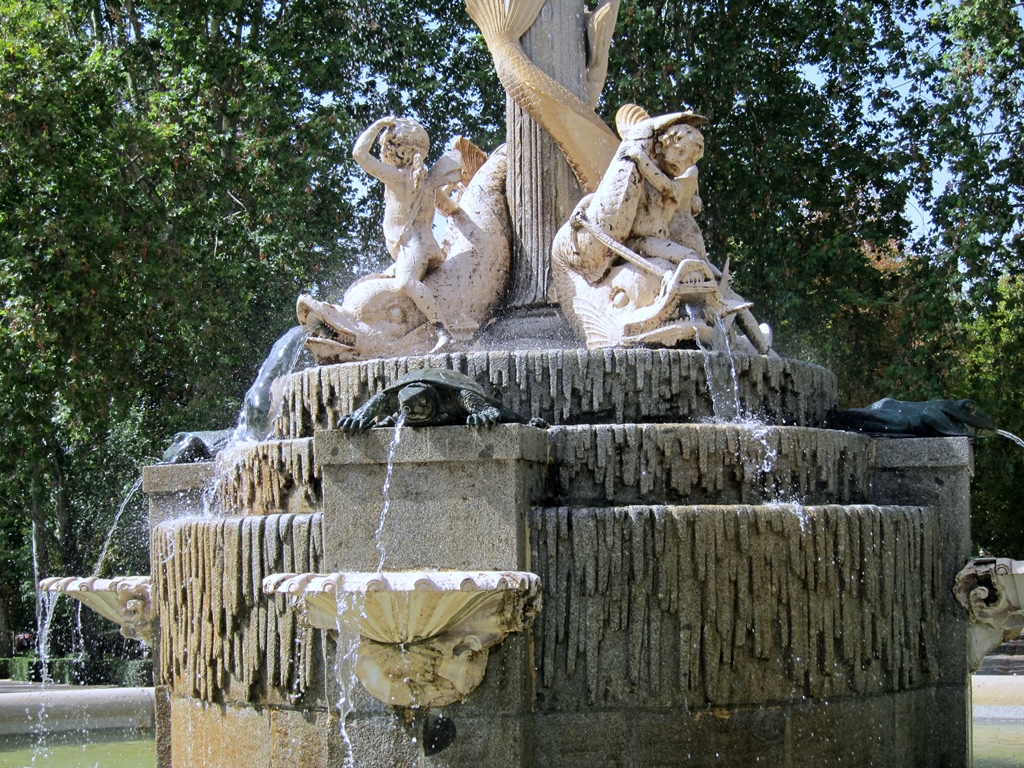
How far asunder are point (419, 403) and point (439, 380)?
0.48 feet

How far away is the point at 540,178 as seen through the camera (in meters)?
9.21

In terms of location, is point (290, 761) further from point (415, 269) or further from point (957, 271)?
point (957, 271)

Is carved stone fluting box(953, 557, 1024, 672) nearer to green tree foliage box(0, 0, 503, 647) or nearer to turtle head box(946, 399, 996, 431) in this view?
turtle head box(946, 399, 996, 431)

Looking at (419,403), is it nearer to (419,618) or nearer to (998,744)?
(419,618)

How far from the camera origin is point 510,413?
246 inches

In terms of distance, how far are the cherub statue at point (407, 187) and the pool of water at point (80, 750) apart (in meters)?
3.63

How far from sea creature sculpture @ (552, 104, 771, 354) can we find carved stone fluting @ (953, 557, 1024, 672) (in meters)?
1.75

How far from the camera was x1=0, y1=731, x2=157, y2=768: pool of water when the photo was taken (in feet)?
31.1

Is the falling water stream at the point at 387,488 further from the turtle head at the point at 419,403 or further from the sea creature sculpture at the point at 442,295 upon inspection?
the sea creature sculpture at the point at 442,295

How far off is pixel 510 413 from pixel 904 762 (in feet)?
8.48

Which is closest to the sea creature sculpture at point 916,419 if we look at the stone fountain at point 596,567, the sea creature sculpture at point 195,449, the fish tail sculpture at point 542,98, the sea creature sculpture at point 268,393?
the stone fountain at point 596,567

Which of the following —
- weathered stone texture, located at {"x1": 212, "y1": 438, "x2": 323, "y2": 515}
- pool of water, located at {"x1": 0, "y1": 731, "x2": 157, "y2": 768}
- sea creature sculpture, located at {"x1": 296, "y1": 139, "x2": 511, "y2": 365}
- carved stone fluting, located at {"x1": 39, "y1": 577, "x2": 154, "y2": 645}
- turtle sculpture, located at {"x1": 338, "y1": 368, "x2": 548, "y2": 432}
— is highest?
sea creature sculpture, located at {"x1": 296, "y1": 139, "x2": 511, "y2": 365}

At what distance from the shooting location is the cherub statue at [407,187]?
879 cm

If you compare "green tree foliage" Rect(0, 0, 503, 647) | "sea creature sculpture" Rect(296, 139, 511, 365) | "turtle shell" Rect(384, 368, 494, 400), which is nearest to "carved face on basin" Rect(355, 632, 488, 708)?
"turtle shell" Rect(384, 368, 494, 400)
